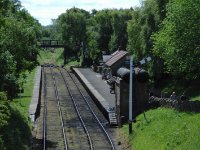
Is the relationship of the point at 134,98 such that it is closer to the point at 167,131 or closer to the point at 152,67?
the point at 167,131

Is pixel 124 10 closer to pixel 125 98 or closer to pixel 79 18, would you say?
pixel 79 18

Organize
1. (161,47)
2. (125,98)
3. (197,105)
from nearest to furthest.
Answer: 1. (197,105)
2. (125,98)
3. (161,47)

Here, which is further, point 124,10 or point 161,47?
point 124,10

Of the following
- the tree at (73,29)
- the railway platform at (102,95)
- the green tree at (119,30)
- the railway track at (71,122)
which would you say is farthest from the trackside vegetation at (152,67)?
the tree at (73,29)

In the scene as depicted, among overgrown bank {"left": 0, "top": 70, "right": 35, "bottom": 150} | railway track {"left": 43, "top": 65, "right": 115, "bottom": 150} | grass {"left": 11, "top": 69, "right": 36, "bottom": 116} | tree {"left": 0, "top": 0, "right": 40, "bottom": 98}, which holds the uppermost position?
tree {"left": 0, "top": 0, "right": 40, "bottom": 98}

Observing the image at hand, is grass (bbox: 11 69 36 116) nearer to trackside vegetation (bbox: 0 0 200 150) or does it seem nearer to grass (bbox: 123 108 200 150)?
trackside vegetation (bbox: 0 0 200 150)

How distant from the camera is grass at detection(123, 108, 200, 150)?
73.7 feet

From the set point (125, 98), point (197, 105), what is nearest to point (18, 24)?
point (125, 98)

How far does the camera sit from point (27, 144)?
26.9 m

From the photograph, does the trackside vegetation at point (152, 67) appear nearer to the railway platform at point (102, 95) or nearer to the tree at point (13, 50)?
the tree at point (13, 50)

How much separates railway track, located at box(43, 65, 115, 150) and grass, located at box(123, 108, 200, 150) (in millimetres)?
1946

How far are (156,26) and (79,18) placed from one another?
52191 mm

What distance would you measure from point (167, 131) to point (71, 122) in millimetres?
11916

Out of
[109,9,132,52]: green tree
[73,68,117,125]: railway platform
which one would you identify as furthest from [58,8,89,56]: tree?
[73,68,117,125]: railway platform
